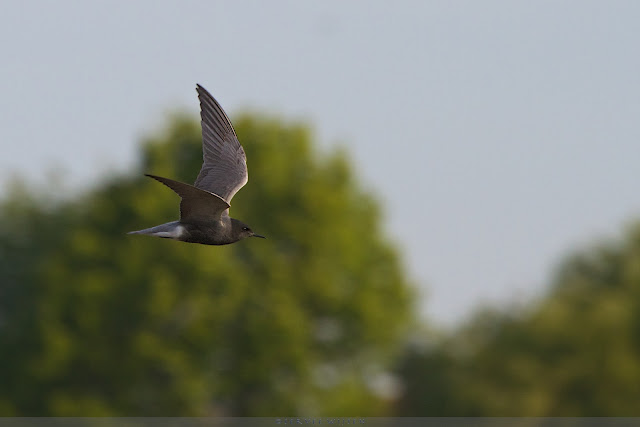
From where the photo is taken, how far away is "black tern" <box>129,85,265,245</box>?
33.3 feet

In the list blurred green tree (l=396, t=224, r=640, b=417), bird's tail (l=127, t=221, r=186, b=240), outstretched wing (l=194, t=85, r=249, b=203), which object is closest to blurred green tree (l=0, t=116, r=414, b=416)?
blurred green tree (l=396, t=224, r=640, b=417)

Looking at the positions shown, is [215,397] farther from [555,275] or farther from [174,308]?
[555,275]

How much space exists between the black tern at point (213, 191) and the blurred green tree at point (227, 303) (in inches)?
673

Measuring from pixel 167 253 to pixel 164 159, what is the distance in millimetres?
2601

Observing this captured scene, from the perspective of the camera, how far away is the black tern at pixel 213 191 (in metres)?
10.2

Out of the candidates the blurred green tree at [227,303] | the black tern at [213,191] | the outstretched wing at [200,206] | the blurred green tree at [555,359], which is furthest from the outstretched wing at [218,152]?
the blurred green tree at [555,359]

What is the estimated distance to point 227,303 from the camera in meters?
29.8

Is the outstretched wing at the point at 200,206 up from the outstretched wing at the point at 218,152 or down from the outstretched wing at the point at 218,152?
down

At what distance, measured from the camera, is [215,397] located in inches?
1209

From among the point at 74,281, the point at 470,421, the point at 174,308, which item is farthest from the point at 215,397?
the point at 470,421

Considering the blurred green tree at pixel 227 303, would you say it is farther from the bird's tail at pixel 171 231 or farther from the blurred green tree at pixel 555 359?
the bird's tail at pixel 171 231

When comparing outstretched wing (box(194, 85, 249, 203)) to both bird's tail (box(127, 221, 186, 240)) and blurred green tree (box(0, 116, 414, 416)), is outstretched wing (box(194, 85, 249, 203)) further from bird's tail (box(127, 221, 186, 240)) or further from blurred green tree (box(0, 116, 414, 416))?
blurred green tree (box(0, 116, 414, 416))

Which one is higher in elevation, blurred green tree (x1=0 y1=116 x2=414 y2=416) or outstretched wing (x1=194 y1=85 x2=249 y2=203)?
blurred green tree (x1=0 y1=116 x2=414 y2=416)

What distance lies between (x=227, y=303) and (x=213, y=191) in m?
18.6
